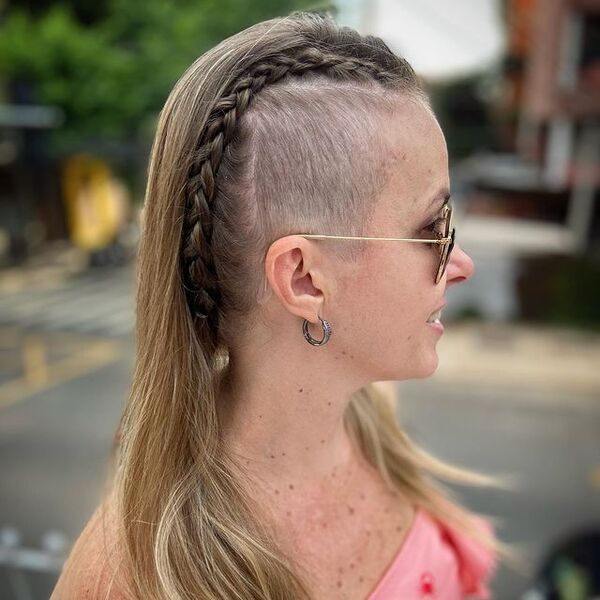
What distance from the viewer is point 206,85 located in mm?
785

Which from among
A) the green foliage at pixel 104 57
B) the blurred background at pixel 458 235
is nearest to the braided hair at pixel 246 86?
the blurred background at pixel 458 235

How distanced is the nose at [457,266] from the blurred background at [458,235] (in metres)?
2.35

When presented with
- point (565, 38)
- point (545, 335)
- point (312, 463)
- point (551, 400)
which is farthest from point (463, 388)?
point (312, 463)

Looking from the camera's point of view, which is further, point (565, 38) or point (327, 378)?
point (565, 38)

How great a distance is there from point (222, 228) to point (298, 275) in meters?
0.10

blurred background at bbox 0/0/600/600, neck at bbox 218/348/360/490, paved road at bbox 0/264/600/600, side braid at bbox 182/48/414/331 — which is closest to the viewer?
side braid at bbox 182/48/414/331

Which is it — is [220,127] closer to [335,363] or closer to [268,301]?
[268,301]

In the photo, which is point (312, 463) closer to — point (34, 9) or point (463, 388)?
point (463, 388)

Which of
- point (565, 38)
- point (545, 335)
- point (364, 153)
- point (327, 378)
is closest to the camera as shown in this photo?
point (364, 153)

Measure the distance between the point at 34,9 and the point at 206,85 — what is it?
21.3ft

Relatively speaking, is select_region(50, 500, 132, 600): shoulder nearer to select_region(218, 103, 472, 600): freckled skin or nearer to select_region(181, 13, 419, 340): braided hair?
select_region(218, 103, 472, 600): freckled skin

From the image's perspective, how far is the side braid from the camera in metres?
0.77

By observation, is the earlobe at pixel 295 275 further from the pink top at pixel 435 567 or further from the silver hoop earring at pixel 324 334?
the pink top at pixel 435 567

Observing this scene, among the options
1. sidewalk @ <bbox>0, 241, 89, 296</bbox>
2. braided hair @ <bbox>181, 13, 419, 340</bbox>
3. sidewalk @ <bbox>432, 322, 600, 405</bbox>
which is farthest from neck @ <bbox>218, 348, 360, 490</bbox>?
sidewalk @ <bbox>0, 241, 89, 296</bbox>
